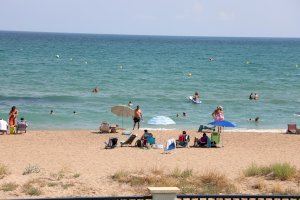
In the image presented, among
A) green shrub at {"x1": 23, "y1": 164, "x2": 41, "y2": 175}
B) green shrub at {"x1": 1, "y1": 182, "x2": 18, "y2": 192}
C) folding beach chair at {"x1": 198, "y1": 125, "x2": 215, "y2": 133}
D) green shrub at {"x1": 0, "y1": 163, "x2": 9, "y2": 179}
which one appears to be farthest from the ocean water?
green shrub at {"x1": 1, "y1": 182, "x2": 18, "y2": 192}

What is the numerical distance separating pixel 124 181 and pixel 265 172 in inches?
154

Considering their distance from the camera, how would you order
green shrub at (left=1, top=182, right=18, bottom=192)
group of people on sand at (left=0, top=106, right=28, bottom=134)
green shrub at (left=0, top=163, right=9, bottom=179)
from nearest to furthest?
1. green shrub at (left=1, top=182, right=18, bottom=192)
2. green shrub at (left=0, top=163, right=9, bottom=179)
3. group of people on sand at (left=0, top=106, right=28, bottom=134)

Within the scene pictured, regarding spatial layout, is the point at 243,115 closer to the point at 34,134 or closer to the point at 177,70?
the point at 34,134

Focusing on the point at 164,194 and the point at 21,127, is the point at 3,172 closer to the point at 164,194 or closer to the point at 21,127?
the point at 164,194

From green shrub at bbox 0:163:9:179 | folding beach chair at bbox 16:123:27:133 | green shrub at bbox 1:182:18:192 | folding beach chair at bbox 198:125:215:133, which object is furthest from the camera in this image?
folding beach chair at bbox 198:125:215:133

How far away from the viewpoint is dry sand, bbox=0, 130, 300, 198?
578 inches

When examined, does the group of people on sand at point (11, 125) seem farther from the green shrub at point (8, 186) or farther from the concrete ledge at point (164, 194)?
the concrete ledge at point (164, 194)

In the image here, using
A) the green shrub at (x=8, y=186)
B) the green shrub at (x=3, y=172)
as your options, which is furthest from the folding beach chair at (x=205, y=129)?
the green shrub at (x=8, y=186)

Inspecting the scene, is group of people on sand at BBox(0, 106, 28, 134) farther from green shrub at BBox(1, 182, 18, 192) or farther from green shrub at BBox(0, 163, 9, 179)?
green shrub at BBox(1, 182, 18, 192)

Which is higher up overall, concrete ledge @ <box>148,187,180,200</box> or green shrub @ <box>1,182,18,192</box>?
concrete ledge @ <box>148,187,180,200</box>

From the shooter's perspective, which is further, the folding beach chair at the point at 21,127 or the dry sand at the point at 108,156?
the folding beach chair at the point at 21,127

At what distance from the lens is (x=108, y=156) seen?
63.6ft

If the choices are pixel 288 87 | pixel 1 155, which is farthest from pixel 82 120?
pixel 288 87

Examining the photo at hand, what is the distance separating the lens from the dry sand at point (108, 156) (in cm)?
1469
